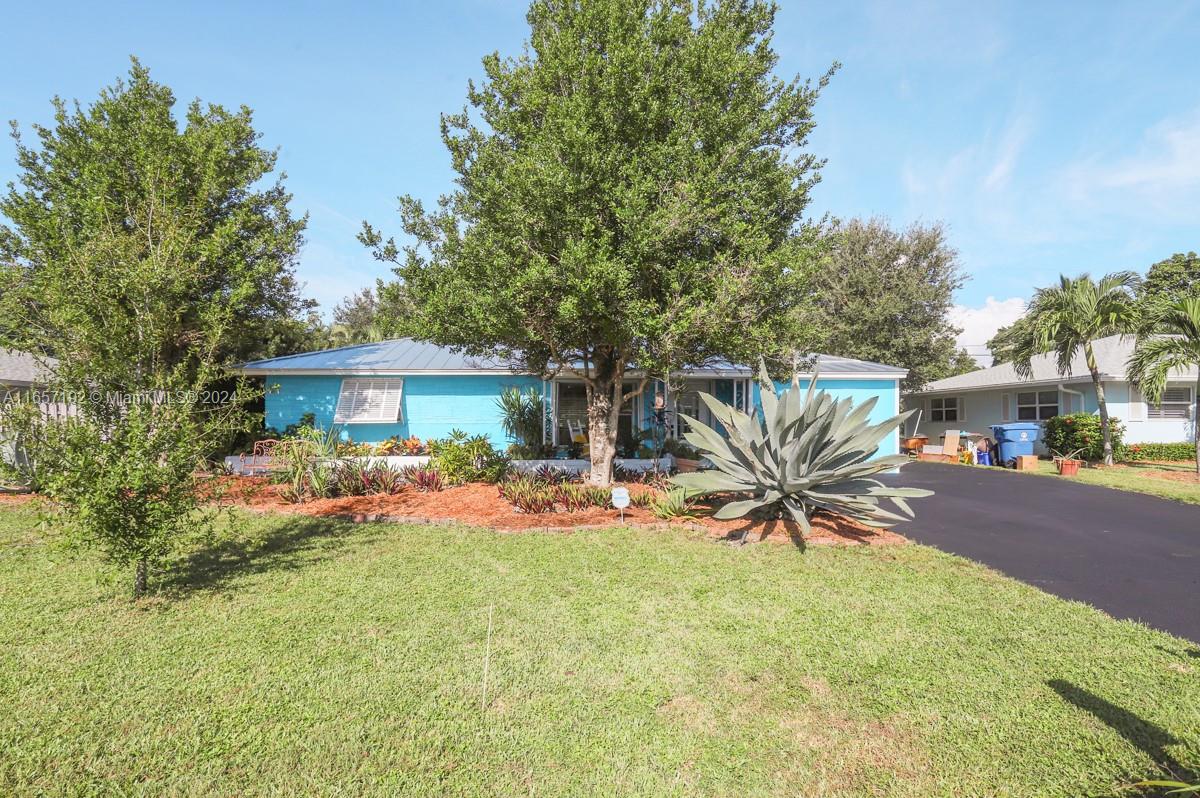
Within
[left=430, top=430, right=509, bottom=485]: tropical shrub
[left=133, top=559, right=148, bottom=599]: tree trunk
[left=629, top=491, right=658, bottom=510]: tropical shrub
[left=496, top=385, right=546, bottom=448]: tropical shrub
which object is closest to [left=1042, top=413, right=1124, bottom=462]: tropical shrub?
[left=629, top=491, right=658, bottom=510]: tropical shrub

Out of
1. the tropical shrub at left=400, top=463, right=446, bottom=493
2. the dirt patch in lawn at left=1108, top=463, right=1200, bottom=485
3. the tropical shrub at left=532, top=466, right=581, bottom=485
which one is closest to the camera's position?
the tropical shrub at left=532, top=466, right=581, bottom=485

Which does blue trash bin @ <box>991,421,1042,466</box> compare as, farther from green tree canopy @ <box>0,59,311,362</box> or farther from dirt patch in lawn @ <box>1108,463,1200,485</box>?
green tree canopy @ <box>0,59,311,362</box>

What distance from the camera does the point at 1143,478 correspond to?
12.7 metres

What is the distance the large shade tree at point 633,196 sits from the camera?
773cm

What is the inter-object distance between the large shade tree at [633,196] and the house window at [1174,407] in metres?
16.7

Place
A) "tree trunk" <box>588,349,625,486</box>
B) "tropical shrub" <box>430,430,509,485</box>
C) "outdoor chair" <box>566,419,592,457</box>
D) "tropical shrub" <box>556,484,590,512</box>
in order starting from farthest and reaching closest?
"outdoor chair" <box>566,419,592,457</box>
"tropical shrub" <box>430,430,509,485</box>
"tree trunk" <box>588,349,625,486</box>
"tropical shrub" <box>556,484,590,512</box>

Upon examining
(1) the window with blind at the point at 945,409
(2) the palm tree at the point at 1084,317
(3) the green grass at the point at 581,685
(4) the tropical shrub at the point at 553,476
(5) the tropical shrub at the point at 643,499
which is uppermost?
(2) the palm tree at the point at 1084,317

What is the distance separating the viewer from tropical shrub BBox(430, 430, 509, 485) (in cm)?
1087

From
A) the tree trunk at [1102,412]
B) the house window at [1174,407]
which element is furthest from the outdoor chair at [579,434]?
the house window at [1174,407]

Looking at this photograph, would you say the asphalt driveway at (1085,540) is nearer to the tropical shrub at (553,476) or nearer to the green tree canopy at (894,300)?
the tropical shrub at (553,476)

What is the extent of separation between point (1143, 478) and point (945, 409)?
37.7ft

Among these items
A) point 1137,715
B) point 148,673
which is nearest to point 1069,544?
point 1137,715

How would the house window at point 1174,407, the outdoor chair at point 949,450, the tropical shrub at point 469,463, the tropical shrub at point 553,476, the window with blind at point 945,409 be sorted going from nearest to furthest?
the tropical shrub at point 553,476
the tropical shrub at point 469,463
the house window at point 1174,407
the outdoor chair at point 949,450
the window with blind at point 945,409

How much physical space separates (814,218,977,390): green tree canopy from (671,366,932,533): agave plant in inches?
732
